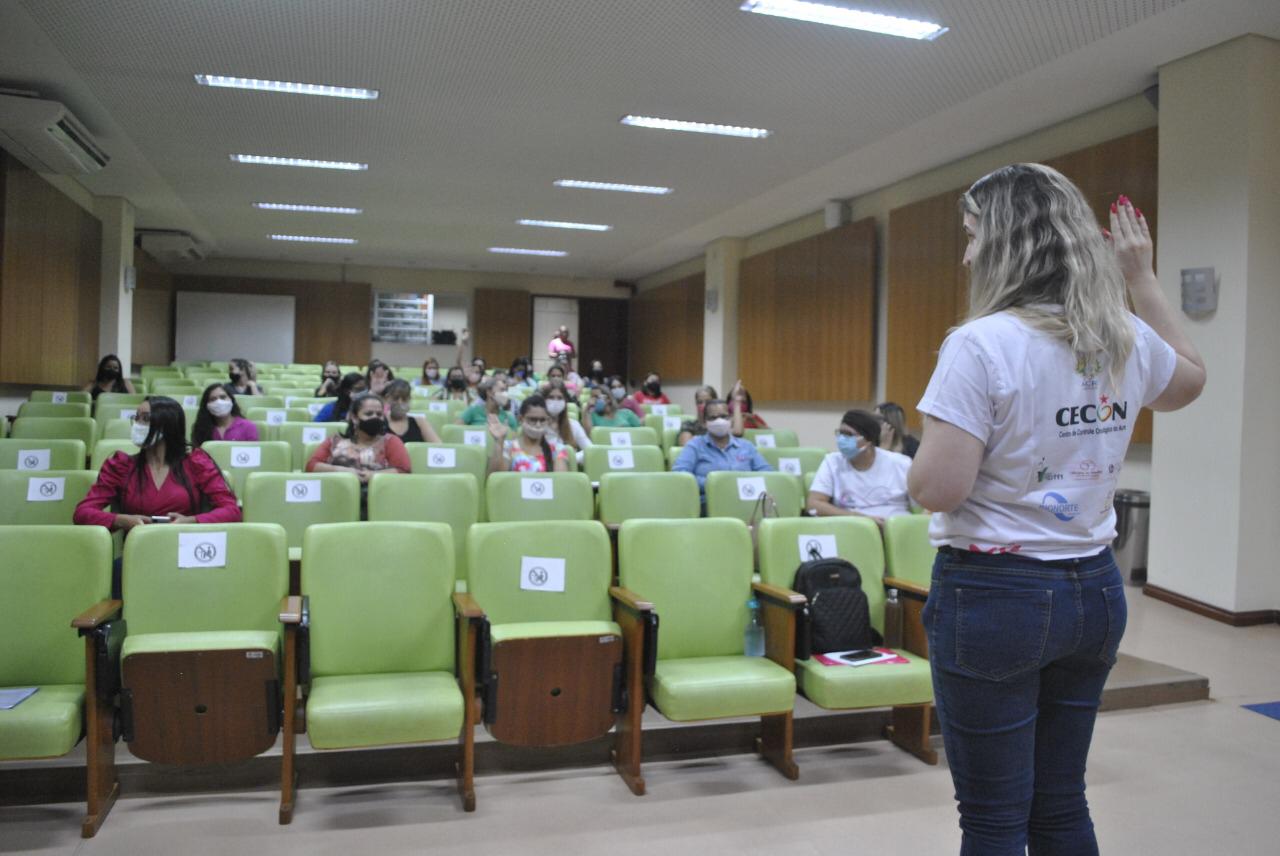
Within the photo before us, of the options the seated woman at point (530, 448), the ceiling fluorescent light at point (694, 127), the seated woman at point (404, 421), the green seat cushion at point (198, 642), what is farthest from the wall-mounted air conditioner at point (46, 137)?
the green seat cushion at point (198, 642)

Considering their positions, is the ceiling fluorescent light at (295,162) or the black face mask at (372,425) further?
the ceiling fluorescent light at (295,162)

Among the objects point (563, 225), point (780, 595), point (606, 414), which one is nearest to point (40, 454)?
point (780, 595)

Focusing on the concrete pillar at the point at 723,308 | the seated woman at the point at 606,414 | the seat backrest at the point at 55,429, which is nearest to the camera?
the seat backrest at the point at 55,429

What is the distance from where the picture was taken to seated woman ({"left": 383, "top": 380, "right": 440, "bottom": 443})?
5996 mm

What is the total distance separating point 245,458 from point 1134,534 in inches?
217

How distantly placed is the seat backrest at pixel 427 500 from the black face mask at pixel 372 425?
72 centimetres

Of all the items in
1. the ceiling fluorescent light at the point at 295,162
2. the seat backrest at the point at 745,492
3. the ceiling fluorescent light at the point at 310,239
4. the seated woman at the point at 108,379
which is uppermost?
the ceiling fluorescent light at the point at 310,239

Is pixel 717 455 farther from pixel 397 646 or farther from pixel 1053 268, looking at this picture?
pixel 1053 268

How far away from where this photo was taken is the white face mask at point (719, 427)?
5512mm

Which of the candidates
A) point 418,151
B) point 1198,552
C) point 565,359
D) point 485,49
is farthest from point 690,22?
point 565,359

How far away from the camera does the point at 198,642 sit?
2.82 m

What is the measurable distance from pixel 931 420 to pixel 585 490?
10.9 ft

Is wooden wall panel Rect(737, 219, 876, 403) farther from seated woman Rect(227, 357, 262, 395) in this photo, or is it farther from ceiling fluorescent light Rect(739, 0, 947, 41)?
seated woman Rect(227, 357, 262, 395)

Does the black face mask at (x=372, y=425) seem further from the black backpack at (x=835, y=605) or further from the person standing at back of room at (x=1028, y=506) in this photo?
the person standing at back of room at (x=1028, y=506)
